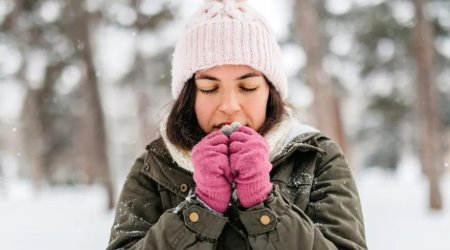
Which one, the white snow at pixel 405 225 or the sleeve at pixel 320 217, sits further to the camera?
the white snow at pixel 405 225

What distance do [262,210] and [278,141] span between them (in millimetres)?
359

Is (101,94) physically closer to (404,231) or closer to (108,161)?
(108,161)

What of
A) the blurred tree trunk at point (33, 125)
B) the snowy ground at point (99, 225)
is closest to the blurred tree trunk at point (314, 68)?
the snowy ground at point (99, 225)

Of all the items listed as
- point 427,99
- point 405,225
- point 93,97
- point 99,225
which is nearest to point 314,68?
point 427,99

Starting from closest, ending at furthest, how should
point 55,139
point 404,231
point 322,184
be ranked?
point 322,184
point 404,231
point 55,139

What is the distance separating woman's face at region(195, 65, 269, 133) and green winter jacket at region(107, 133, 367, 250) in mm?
170

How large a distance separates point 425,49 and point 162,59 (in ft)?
31.3

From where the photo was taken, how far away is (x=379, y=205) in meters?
12.6

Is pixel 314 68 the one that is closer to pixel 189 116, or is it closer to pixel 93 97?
pixel 93 97

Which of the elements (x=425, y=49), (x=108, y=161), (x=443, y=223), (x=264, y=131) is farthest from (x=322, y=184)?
(x=108, y=161)

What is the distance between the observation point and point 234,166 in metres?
1.50

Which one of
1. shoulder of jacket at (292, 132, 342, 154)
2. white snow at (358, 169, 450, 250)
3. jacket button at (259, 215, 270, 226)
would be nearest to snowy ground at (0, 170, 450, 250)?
white snow at (358, 169, 450, 250)

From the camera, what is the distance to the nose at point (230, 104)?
172 cm

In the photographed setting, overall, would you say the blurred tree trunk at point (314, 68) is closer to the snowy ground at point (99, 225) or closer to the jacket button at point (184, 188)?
the snowy ground at point (99, 225)
